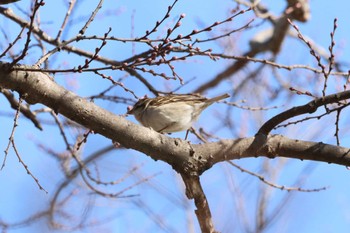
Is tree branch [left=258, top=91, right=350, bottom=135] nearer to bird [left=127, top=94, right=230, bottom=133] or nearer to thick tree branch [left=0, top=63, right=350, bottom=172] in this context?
thick tree branch [left=0, top=63, right=350, bottom=172]

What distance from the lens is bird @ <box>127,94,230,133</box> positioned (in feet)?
15.0

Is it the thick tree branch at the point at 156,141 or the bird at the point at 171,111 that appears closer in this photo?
the thick tree branch at the point at 156,141

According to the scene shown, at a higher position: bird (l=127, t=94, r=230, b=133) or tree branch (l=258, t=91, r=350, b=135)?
bird (l=127, t=94, r=230, b=133)

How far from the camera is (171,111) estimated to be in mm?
4570

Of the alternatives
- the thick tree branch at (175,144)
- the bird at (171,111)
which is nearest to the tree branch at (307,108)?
the thick tree branch at (175,144)

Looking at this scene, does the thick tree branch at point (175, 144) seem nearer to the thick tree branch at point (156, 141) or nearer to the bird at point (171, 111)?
the thick tree branch at point (156, 141)

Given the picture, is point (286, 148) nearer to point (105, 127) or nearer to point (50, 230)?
point (105, 127)

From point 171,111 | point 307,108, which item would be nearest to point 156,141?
point 307,108

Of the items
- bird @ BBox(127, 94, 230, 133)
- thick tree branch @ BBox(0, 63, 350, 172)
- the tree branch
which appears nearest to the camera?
the tree branch

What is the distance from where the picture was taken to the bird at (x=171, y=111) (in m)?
4.57

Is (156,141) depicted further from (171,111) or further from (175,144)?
(171,111)

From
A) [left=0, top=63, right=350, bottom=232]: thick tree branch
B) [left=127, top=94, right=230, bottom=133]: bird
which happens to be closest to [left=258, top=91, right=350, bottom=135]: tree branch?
[left=0, top=63, right=350, bottom=232]: thick tree branch

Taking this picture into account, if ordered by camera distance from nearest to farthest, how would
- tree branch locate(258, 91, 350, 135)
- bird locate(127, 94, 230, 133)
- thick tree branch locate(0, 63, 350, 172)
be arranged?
tree branch locate(258, 91, 350, 135), thick tree branch locate(0, 63, 350, 172), bird locate(127, 94, 230, 133)

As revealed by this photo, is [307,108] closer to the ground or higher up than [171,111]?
closer to the ground
